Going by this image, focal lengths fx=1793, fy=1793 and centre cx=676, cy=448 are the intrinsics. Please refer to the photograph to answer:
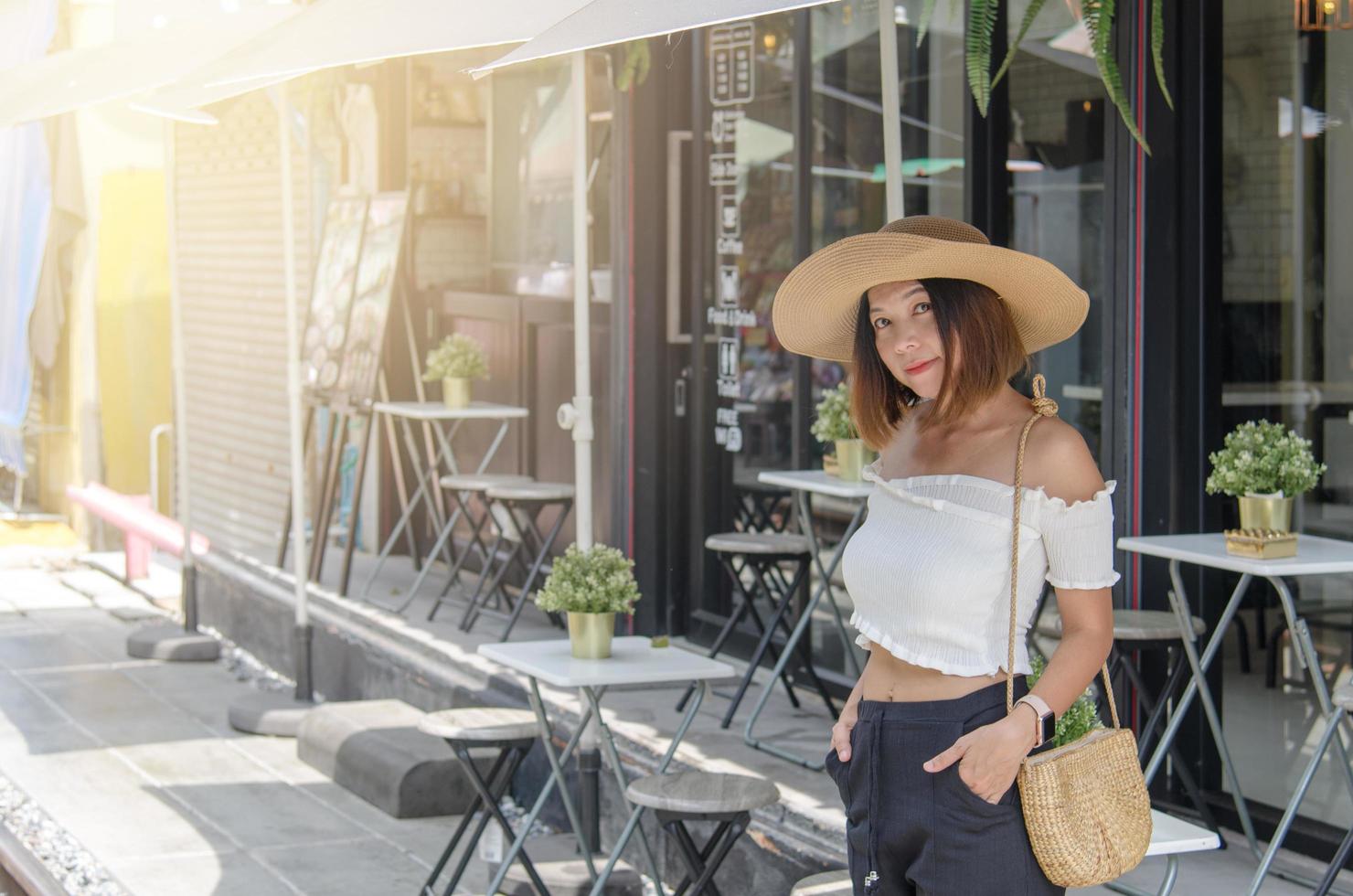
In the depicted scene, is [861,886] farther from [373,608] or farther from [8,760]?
[373,608]

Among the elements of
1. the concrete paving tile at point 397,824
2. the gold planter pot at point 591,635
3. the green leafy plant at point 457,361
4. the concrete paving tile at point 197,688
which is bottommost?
the concrete paving tile at point 397,824

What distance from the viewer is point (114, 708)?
7.41 meters

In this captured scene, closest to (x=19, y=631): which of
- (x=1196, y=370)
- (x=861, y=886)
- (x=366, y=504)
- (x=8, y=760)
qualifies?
(x=366, y=504)

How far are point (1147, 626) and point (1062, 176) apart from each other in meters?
1.78

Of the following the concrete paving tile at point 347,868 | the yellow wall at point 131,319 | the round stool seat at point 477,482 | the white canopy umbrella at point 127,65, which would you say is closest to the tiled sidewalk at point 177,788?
the concrete paving tile at point 347,868

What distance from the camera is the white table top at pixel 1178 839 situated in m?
2.80

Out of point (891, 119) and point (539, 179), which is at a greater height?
point (539, 179)

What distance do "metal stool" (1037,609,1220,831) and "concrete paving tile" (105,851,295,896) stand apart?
2.40 m

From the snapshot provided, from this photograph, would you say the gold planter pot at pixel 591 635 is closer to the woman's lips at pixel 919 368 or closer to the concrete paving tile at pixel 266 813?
the concrete paving tile at pixel 266 813

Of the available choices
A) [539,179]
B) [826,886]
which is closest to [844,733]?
[826,886]

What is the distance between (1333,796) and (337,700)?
4.56m

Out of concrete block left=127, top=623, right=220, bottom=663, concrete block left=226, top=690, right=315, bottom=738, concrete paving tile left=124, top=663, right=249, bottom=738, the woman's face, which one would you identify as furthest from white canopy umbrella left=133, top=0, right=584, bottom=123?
concrete block left=127, top=623, right=220, bottom=663

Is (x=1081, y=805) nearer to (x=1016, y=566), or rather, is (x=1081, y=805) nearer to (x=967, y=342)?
(x=1016, y=566)

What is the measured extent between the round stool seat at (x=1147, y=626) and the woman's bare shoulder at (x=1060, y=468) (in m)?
1.82
